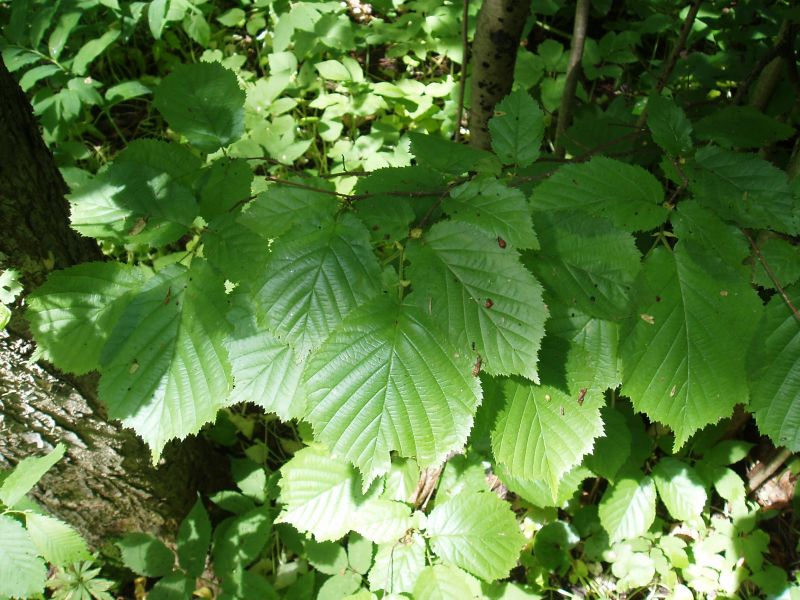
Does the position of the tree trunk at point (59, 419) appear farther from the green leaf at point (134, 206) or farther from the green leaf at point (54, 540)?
the green leaf at point (134, 206)

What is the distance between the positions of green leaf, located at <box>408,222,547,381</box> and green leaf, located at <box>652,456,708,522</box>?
1.53 metres

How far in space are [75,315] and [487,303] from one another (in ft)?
2.60

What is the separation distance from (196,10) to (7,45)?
843 mm

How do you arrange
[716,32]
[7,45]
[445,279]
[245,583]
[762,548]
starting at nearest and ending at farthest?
[445,279] → [245,583] → [762,548] → [7,45] → [716,32]

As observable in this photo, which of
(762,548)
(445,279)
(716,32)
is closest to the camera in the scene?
(445,279)

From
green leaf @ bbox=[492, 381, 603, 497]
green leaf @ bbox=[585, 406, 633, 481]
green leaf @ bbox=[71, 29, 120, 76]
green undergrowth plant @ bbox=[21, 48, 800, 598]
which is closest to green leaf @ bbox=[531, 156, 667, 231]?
green undergrowth plant @ bbox=[21, 48, 800, 598]

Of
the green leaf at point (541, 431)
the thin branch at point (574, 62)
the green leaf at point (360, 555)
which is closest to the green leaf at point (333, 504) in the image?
the green leaf at point (360, 555)

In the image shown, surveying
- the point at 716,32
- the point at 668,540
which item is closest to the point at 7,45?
the point at 716,32

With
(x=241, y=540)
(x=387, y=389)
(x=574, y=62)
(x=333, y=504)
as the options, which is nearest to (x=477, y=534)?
(x=333, y=504)

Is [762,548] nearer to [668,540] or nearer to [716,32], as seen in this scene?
[668,540]

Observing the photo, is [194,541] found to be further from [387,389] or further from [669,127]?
[669,127]

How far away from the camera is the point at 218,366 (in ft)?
3.61

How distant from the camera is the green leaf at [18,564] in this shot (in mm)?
1401

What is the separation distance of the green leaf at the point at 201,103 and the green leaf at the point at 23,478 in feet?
2.95
